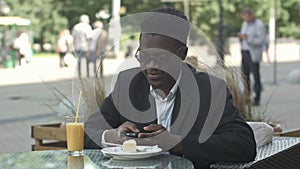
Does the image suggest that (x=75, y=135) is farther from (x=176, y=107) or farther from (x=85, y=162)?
(x=176, y=107)

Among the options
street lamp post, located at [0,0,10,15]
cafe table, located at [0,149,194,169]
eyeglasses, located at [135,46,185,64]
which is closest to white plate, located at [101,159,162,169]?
cafe table, located at [0,149,194,169]

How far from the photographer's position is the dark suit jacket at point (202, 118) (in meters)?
3.48

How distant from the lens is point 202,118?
140 inches

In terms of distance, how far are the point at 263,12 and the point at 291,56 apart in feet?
42.2

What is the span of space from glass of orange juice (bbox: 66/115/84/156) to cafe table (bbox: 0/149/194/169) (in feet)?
0.13

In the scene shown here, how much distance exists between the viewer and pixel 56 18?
59125 millimetres

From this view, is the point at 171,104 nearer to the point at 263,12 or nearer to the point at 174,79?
the point at 174,79

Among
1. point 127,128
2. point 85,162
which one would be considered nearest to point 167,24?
point 127,128

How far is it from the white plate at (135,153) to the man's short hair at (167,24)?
538 millimetres

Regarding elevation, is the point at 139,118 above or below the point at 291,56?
above

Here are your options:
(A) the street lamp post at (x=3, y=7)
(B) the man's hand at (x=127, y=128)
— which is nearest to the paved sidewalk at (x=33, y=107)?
(B) the man's hand at (x=127, y=128)

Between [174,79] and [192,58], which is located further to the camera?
[192,58]

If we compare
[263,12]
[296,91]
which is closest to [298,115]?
[296,91]

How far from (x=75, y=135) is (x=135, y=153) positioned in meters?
0.34
